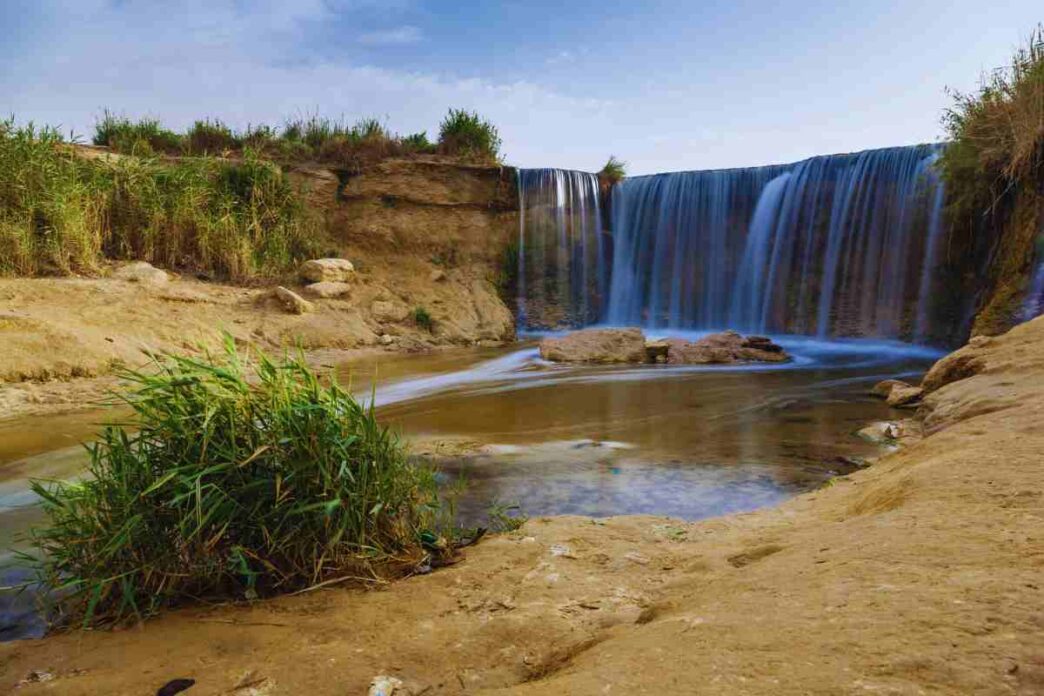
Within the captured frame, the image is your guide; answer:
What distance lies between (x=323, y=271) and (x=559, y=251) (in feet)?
17.3

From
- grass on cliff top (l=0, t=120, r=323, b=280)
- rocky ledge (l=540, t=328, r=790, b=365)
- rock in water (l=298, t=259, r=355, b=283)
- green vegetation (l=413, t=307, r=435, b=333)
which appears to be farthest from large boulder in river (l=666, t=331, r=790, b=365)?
grass on cliff top (l=0, t=120, r=323, b=280)

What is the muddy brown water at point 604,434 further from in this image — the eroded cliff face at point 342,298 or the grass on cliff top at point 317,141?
the grass on cliff top at point 317,141

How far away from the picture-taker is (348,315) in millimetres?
10039

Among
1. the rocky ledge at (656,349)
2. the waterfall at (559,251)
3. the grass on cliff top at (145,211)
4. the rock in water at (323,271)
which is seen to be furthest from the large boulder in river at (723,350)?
the grass on cliff top at (145,211)

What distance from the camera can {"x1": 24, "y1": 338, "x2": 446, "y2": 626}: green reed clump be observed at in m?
2.01

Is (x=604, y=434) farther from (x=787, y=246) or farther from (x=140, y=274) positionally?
(x=787, y=246)

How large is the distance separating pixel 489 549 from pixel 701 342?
7222mm

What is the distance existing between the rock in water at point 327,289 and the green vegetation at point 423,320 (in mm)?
1145

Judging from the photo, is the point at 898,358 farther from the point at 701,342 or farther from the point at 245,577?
the point at 245,577

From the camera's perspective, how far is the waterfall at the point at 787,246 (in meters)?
10.8

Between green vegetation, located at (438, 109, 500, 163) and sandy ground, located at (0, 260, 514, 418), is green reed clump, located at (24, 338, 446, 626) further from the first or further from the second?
green vegetation, located at (438, 109, 500, 163)

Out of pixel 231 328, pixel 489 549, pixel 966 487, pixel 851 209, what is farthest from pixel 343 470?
pixel 851 209

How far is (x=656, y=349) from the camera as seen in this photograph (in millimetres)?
9055

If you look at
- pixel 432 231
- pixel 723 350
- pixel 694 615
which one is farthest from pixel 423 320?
pixel 694 615
